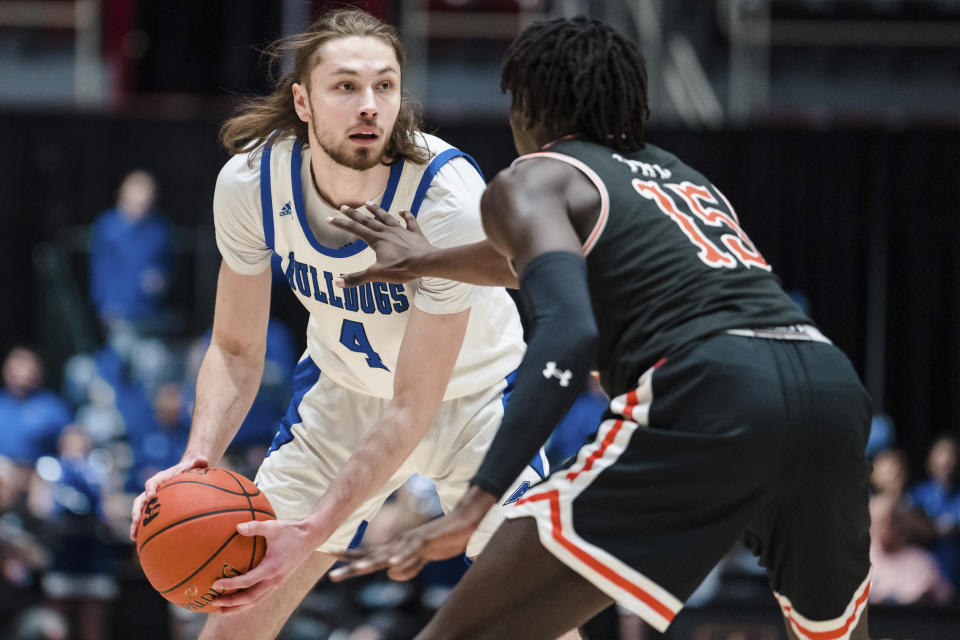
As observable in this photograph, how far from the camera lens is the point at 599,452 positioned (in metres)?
2.78

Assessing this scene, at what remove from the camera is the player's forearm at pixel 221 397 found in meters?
3.94

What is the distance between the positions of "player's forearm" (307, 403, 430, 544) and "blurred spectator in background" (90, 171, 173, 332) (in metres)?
7.36

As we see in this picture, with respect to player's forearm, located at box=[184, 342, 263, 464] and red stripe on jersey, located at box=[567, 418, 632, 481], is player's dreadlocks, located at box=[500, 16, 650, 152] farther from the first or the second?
player's forearm, located at box=[184, 342, 263, 464]

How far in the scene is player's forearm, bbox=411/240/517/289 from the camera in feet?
10.2

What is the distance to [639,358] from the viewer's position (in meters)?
2.77

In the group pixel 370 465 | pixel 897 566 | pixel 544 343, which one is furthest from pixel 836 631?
pixel 897 566

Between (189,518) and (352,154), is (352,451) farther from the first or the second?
A: (352,154)

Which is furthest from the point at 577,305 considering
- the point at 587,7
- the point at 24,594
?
the point at 587,7

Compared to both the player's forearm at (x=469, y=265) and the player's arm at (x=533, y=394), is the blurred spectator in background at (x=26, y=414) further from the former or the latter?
the player's arm at (x=533, y=394)

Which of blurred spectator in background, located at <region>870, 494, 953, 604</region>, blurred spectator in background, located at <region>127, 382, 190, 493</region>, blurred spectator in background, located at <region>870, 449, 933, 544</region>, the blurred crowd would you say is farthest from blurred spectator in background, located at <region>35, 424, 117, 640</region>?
blurred spectator in background, located at <region>870, 449, 933, 544</region>

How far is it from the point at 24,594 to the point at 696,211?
18.6 feet

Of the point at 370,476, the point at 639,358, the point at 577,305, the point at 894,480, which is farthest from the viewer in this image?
the point at 894,480

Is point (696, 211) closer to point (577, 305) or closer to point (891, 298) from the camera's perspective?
point (577, 305)

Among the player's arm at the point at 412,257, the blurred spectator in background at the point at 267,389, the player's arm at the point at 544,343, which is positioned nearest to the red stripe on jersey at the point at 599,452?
the player's arm at the point at 544,343
